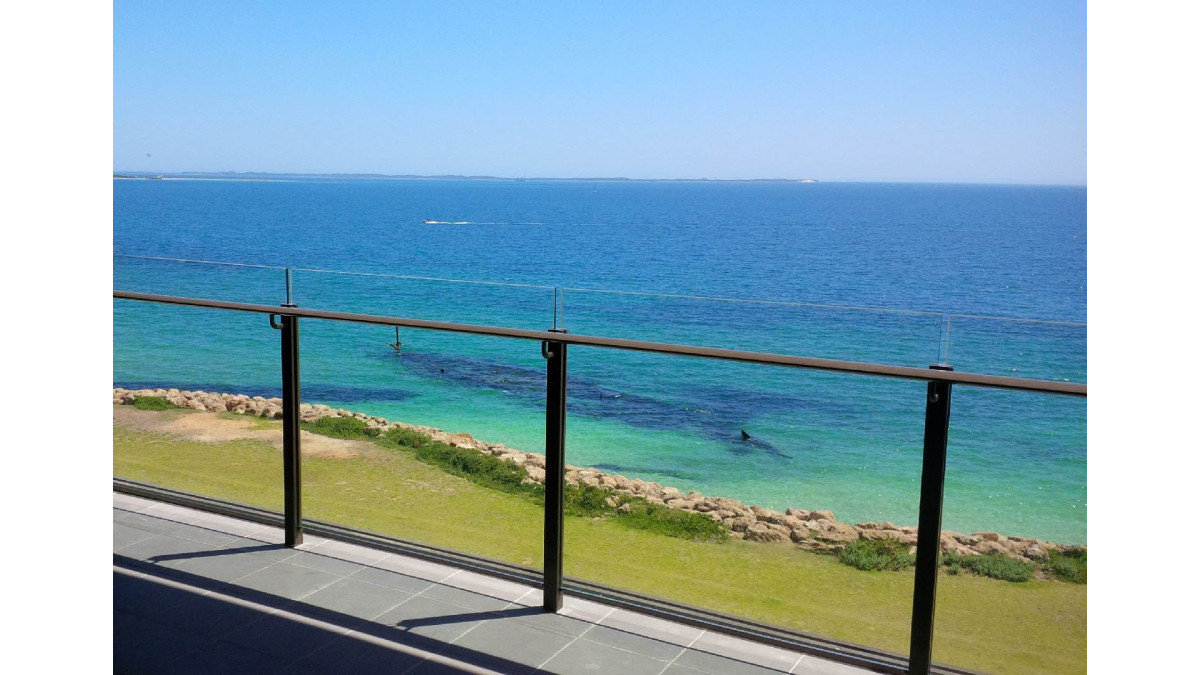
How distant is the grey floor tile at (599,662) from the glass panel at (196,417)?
134 cm

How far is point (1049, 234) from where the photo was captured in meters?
67.9

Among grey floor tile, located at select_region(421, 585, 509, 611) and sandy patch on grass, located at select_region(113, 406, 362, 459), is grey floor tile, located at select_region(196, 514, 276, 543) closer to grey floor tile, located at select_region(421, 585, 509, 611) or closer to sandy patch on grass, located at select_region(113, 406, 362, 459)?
sandy patch on grass, located at select_region(113, 406, 362, 459)

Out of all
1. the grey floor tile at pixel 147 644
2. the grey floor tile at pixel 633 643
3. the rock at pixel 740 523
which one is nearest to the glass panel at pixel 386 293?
the rock at pixel 740 523

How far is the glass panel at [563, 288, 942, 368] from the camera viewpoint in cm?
251

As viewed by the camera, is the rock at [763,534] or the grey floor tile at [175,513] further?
the grey floor tile at [175,513]

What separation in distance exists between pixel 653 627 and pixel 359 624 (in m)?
0.81

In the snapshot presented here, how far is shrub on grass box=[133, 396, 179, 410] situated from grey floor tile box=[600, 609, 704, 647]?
193cm

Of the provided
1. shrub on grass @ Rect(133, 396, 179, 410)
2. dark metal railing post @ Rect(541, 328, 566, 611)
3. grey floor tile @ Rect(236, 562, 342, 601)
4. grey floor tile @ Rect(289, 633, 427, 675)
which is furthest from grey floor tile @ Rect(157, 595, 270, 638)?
shrub on grass @ Rect(133, 396, 179, 410)

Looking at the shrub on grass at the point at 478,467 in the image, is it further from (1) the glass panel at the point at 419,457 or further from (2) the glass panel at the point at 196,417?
(2) the glass panel at the point at 196,417

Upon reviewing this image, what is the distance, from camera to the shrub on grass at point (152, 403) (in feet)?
11.5

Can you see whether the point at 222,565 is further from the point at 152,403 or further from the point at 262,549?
the point at 152,403

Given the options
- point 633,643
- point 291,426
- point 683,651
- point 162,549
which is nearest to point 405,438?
point 291,426
